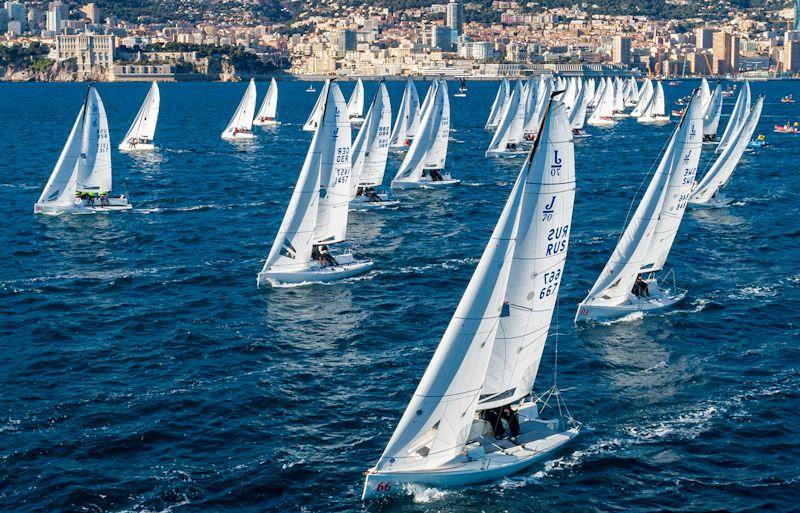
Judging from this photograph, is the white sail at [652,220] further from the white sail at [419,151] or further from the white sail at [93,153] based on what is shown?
the white sail at [93,153]

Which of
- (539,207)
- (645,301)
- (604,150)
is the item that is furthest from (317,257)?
(604,150)

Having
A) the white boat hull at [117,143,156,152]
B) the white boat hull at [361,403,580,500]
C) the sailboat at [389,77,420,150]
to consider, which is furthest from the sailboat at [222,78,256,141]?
the white boat hull at [361,403,580,500]

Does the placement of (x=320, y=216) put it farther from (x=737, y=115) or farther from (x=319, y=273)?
(x=737, y=115)

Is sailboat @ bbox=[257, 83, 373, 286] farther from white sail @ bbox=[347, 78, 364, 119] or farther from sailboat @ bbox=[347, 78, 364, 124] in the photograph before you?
white sail @ bbox=[347, 78, 364, 119]

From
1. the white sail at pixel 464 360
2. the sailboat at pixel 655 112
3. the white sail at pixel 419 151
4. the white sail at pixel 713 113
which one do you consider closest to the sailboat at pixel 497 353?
the white sail at pixel 464 360

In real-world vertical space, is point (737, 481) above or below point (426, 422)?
below

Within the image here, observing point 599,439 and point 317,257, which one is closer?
point 599,439

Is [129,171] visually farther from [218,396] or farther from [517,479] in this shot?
[517,479]

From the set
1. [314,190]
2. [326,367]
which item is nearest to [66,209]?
[314,190]
